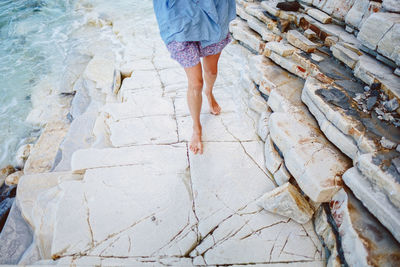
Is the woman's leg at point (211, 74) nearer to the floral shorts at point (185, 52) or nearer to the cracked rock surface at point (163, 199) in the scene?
the cracked rock surface at point (163, 199)

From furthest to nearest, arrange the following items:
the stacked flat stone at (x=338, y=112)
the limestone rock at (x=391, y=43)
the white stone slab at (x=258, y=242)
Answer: the limestone rock at (x=391, y=43) < the white stone slab at (x=258, y=242) < the stacked flat stone at (x=338, y=112)

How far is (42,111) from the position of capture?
4.50 metres

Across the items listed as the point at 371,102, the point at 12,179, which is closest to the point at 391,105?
the point at 371,102

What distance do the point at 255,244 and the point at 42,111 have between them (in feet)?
15.7

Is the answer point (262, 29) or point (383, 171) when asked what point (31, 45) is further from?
point (383, 171)

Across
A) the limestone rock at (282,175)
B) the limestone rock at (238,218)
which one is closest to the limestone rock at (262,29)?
the limestone rock at (238,218)

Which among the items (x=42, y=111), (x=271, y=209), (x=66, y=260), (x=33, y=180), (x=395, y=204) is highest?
(x=395, y=204)

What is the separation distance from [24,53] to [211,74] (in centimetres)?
667

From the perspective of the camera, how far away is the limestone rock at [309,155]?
1713 mm

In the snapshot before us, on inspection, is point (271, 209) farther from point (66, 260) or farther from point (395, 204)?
point (66, 260)

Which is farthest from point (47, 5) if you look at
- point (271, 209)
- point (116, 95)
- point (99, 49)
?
point (271, 209)

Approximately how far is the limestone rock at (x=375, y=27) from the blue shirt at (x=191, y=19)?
4.73ft

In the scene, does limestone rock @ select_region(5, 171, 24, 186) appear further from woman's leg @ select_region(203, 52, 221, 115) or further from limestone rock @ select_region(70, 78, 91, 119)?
woman's leg @ select_region(203, 52, 221, 115)

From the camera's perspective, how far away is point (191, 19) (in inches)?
70.3
